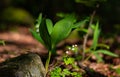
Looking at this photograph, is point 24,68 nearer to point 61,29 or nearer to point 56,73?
point 56,73

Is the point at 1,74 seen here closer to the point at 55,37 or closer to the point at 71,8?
the point at 55,37

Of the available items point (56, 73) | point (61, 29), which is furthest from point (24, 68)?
point (61, 29)

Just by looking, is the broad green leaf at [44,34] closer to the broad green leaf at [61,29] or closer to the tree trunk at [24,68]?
the broad green leaf at [61,29]

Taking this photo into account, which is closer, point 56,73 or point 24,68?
point 24,68

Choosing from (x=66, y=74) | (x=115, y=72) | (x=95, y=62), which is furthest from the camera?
(x=95, y=62)

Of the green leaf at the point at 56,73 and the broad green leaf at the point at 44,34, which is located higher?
the broad green leaf at the point at 44,34

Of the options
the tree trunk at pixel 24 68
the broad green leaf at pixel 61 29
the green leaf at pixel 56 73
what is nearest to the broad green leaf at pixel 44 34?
the broad green leaf at pixel 61 29

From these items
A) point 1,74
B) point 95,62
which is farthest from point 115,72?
point 1,74

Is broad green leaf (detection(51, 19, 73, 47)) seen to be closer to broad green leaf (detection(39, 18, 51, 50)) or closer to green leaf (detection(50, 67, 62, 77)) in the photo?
broad green leaf (detection(39, 18, 51, 50))
